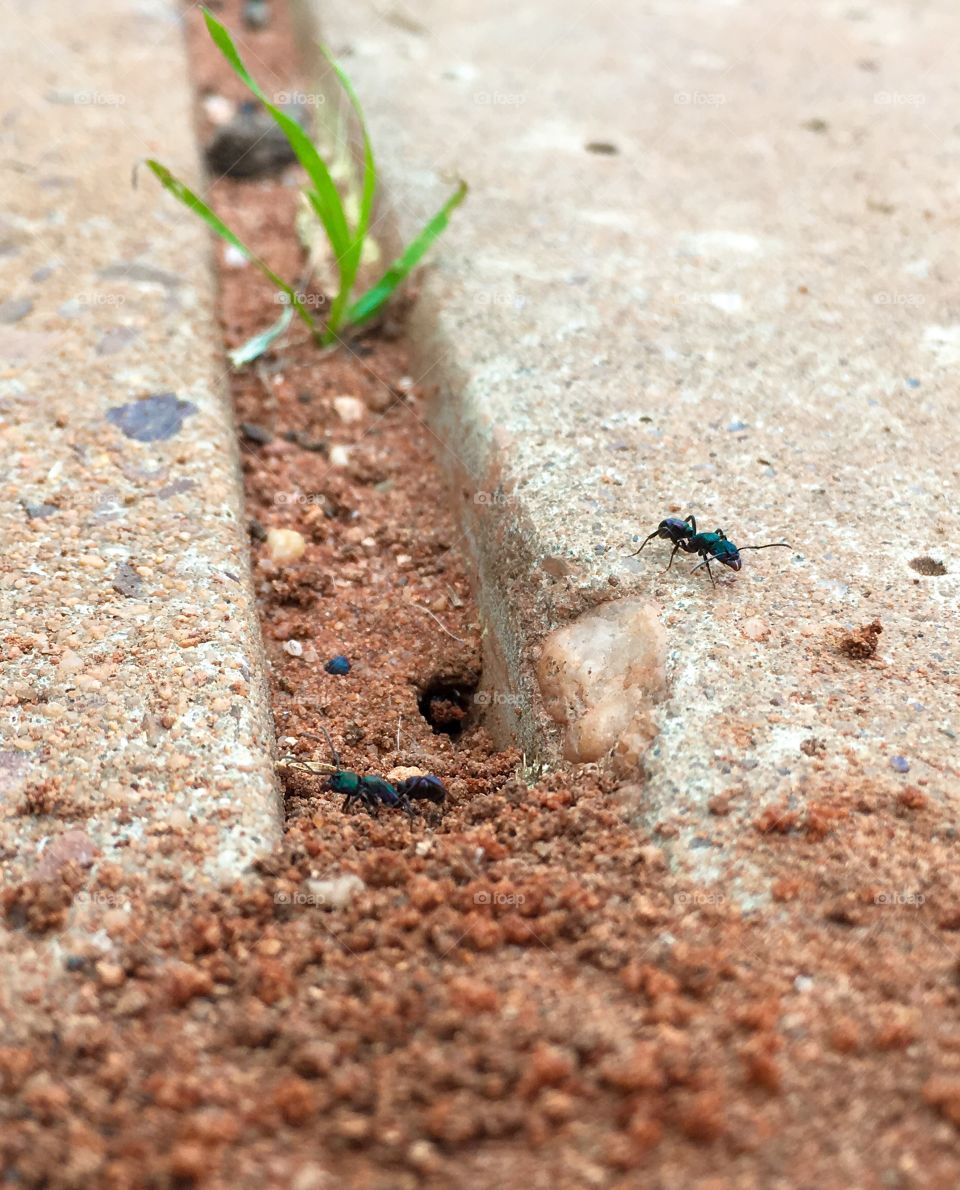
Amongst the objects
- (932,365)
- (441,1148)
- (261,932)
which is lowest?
(261,932)

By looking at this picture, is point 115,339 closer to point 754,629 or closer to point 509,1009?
point 754,629

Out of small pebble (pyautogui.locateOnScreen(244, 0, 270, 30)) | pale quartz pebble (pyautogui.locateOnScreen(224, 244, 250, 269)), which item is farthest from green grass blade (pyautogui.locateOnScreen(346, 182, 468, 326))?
small pebble (pyautogui.locateOnScreen(244, 0, 270, 30))

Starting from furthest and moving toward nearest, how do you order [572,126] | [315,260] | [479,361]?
[572,126], [315,260], [479,361]

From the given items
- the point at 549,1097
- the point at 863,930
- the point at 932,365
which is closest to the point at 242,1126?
the point at 549,1097

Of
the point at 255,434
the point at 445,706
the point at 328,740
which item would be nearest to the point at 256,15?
the point at 255,434

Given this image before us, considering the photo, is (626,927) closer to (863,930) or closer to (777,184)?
(863,930)

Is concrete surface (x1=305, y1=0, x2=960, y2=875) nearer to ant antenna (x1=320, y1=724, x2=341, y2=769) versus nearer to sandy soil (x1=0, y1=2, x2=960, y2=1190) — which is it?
sandy soil (x1=0, y1=2, x2=960, y2=1190)

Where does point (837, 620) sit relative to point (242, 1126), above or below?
above
